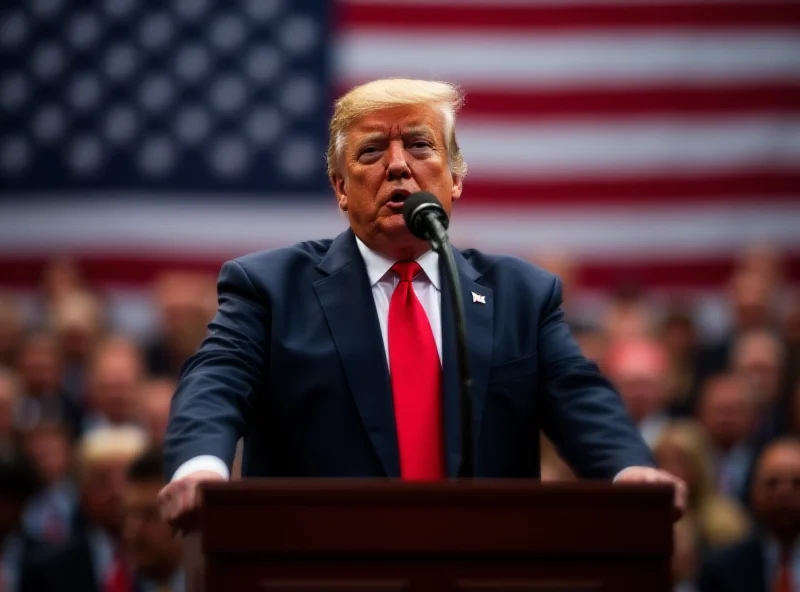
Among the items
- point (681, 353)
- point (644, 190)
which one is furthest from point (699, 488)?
point (644, 190)

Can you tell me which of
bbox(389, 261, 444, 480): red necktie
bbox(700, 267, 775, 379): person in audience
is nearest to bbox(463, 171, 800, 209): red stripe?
bbox(700, 267, 775, 379): person in audience

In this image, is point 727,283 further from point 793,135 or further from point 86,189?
point 86,189

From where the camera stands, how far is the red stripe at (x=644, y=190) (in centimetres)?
877

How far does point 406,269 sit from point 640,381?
3297 mm

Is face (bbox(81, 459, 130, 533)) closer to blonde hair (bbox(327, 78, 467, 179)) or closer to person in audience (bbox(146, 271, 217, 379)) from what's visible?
person in audience (bbox(146, 271, 217, 379))

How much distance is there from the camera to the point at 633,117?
8867mm

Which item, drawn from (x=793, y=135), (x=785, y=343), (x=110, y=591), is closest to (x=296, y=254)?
(x=110, y=591)

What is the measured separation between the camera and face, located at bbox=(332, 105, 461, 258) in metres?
3.04

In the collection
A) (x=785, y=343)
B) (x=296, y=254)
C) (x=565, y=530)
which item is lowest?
(x=785, y=343)

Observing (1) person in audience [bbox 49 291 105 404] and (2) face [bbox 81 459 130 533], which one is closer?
(2) face [bbox 81 459 130 533]

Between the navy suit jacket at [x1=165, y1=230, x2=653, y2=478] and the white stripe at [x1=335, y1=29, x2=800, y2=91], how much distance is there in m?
5.78

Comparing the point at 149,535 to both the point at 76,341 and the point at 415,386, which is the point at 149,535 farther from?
the point at 76,341

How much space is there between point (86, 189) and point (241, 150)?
3.08 ft

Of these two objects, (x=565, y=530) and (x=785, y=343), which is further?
(x=785, y=343)
